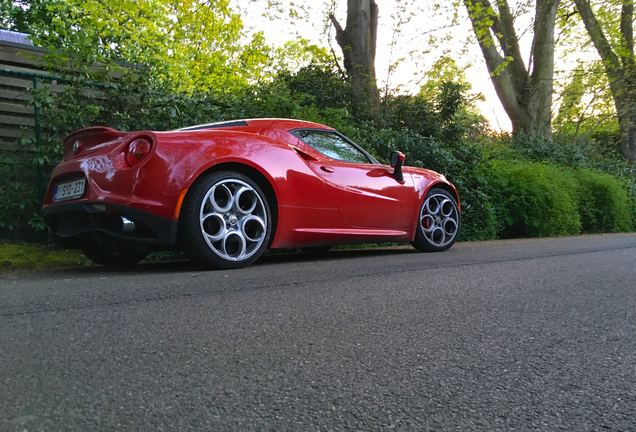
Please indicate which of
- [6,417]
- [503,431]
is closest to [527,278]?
[503,431]

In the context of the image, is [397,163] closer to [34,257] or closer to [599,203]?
[34,257]

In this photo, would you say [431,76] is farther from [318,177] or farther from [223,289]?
[223,289]

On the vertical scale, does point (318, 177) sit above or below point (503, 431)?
above

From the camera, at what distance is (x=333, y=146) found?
568cm

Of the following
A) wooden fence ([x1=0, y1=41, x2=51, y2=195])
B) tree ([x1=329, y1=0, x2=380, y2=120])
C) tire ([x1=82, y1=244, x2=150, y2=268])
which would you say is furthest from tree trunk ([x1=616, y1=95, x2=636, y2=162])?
wooden fence ([x1=0, y1=41, x2=51, y2=195])

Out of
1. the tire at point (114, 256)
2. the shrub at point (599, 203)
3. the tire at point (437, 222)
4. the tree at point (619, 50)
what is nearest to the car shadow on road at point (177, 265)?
the tire at point (114, 256)

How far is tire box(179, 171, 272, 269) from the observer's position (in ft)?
14.0

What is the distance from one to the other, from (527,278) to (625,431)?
273cm

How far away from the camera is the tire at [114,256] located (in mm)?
5030

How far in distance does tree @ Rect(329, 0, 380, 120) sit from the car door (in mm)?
5794

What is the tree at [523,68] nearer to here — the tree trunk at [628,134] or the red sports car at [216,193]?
the tree trunk at [628,134]

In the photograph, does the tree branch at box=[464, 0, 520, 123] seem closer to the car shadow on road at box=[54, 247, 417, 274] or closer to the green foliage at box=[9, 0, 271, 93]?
the green foliage at box=[9, 0, 271, 93]

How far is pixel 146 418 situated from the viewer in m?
1.55

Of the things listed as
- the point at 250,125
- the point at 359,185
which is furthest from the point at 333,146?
the point at 250,125
